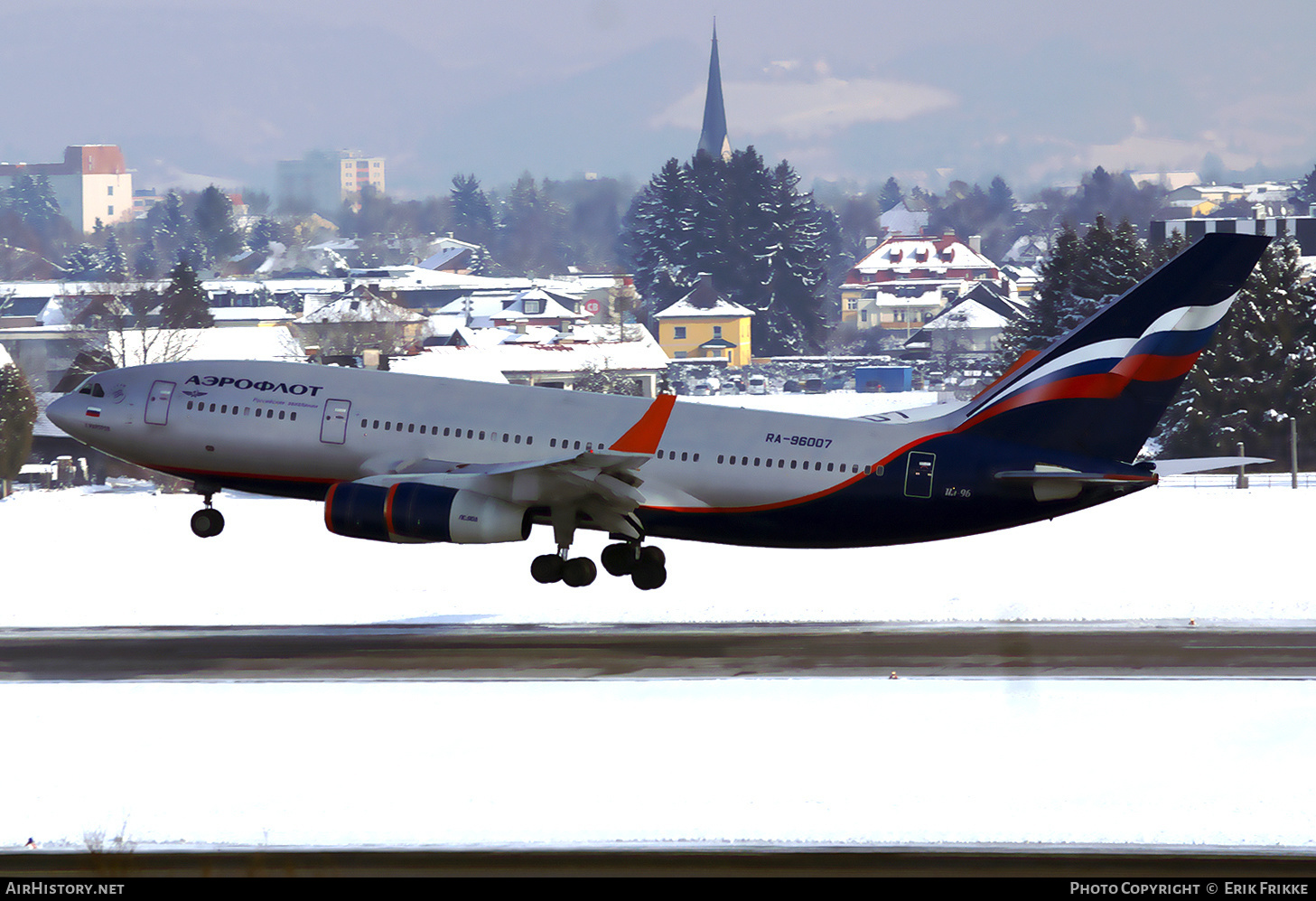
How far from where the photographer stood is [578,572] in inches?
1410

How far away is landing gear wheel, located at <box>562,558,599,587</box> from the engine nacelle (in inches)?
69.5

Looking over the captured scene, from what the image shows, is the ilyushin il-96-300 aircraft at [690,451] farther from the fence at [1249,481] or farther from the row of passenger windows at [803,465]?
the fence at [1249,481]

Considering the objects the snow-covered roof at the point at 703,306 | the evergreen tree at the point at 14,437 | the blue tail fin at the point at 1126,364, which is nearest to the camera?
the blue tail fin at the point at 1126,364

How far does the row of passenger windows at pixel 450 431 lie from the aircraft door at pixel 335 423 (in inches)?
19.8

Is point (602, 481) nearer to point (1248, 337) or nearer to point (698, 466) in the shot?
point (698, 466)

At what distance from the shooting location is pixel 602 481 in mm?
34594

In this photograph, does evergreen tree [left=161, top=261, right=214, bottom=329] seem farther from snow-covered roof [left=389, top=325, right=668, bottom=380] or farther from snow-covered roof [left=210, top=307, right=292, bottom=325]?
snow-covered roof [left=389, top=325, right=668, bottom=380]

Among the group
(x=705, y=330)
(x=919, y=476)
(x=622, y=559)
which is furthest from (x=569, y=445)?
(x=705, y=330)

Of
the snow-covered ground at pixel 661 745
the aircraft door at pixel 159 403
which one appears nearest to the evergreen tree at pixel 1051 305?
the snow-covered ground at pixel 661 745

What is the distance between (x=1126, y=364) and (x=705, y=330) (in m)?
152

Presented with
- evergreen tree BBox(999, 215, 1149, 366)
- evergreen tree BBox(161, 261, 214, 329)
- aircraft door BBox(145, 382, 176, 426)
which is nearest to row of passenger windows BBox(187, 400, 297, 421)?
aircraft door BBox(145, 382, 176, 426)

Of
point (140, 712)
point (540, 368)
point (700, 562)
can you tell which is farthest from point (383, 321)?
point (140, 712)

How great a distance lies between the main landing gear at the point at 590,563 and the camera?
35781 mm

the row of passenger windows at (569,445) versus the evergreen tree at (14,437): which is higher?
the row of passenger windows at (569,445)
